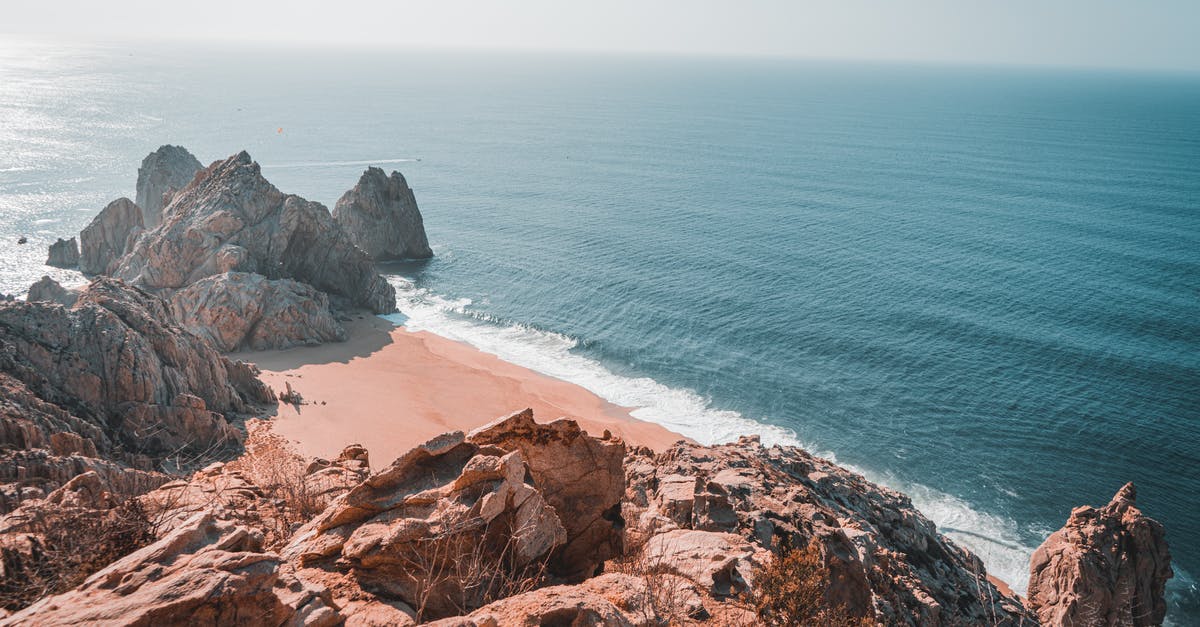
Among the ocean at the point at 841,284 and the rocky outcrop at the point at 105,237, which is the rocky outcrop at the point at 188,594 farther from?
the rocky outcrop at the point at 105,237

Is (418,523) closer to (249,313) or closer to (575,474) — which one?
(575,474)

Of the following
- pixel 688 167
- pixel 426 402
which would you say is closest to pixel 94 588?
pixel 426 402

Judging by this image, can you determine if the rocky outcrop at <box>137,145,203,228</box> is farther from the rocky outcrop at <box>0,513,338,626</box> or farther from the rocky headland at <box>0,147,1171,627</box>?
the rocky outcrop at <box>0,513,338,626</box>

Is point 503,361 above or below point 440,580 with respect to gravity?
below

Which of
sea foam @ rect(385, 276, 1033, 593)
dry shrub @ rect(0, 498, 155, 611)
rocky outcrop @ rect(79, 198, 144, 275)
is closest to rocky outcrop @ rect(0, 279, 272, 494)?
dry shrub @ rect(0, 498, 155, 611)

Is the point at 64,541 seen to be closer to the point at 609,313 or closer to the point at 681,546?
the point at 681,546

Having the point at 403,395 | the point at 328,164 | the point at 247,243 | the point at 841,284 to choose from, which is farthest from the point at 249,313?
the point at 328,164
